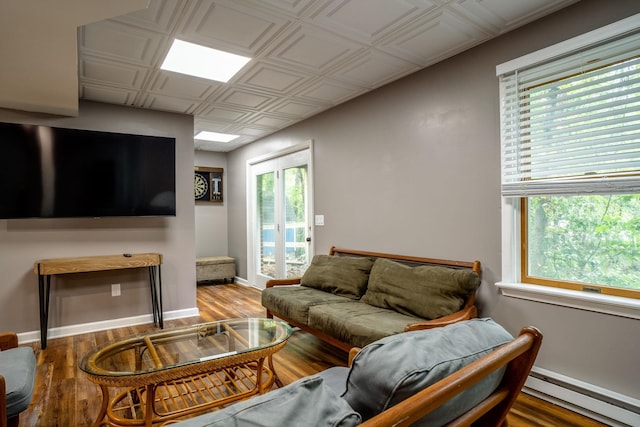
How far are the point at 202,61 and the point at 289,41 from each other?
2.58ft

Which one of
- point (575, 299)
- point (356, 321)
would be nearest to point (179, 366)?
point (356, 321)

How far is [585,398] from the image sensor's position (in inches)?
80.7

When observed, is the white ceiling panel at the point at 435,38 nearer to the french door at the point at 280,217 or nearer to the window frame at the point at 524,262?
the window frame at the point at 524,262

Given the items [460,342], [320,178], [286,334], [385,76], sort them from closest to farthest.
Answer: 1. [460,342]
2. [286,334]
3. [385,76]
4. [320,178]

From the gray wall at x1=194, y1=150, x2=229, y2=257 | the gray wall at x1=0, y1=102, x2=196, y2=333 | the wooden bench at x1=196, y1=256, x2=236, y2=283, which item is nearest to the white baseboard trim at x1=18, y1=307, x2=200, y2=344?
the gray wall at x1=0, y1=102, x2=196, y2=333

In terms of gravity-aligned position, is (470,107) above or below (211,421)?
above

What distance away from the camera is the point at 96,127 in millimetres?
3791

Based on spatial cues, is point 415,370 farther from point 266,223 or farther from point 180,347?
point 266,223

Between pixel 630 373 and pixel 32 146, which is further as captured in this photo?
pixel 32 146

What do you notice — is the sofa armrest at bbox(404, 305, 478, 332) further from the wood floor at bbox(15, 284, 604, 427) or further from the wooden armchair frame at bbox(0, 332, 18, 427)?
the wooden armchair frame at bbox(0, 332, 18, 427)

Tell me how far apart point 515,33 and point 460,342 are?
2.28 m

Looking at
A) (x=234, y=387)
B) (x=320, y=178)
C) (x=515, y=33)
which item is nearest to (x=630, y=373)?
(x=515, y=33)

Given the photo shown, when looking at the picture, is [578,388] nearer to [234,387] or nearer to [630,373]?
[630,373]

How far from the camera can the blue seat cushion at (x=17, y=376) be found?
4.81 ft
